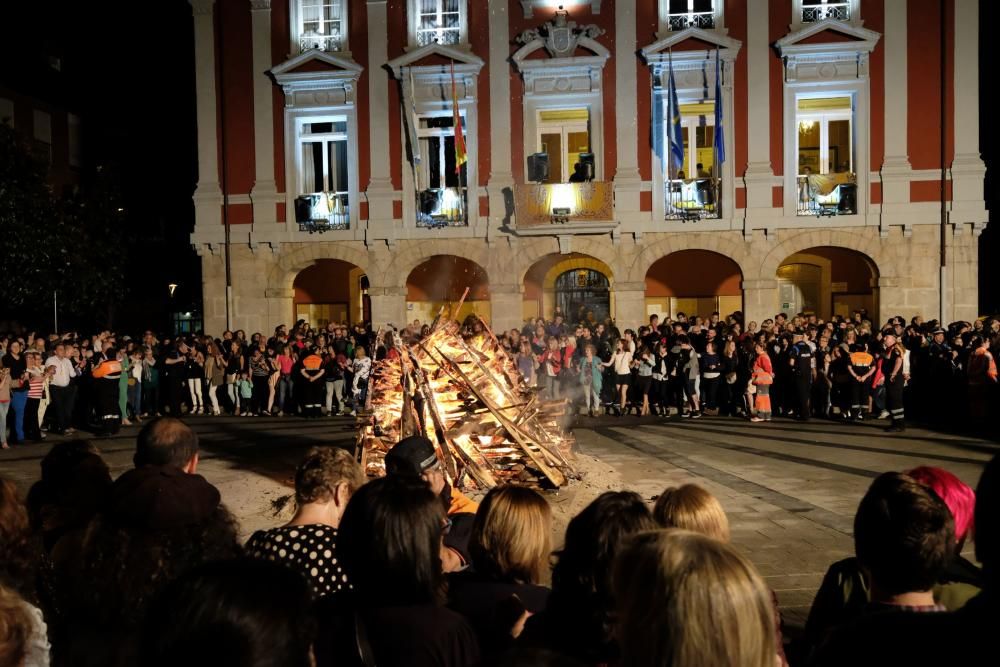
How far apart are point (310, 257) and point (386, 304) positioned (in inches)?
104

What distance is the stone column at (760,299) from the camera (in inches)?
848

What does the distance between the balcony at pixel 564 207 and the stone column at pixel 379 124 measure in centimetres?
384

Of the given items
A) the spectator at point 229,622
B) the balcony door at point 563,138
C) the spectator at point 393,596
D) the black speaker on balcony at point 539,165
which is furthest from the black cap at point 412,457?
the balcony door at point 563,138

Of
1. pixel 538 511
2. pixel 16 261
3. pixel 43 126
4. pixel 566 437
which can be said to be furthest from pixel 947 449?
pixel 43 126

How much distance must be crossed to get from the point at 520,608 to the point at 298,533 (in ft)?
3.26

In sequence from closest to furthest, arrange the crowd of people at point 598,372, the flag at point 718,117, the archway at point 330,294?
the crowd of people at point 598,372 → the flag at point 718,117 → the archway at point 330,294

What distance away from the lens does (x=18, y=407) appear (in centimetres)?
1404

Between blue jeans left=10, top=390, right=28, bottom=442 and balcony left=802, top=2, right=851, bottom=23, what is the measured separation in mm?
20685

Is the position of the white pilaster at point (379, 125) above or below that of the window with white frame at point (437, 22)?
below

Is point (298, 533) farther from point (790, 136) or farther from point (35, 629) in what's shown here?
point (790, 136)

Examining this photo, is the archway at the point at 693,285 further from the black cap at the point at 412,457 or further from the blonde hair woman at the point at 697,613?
the blonde hair woman at the point at 697,613

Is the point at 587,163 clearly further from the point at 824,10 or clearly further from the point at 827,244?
the point at 824,10

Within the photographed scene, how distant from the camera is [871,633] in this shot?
1.60 m

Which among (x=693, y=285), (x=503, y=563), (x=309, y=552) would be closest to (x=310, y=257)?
(x=693, y=285)
